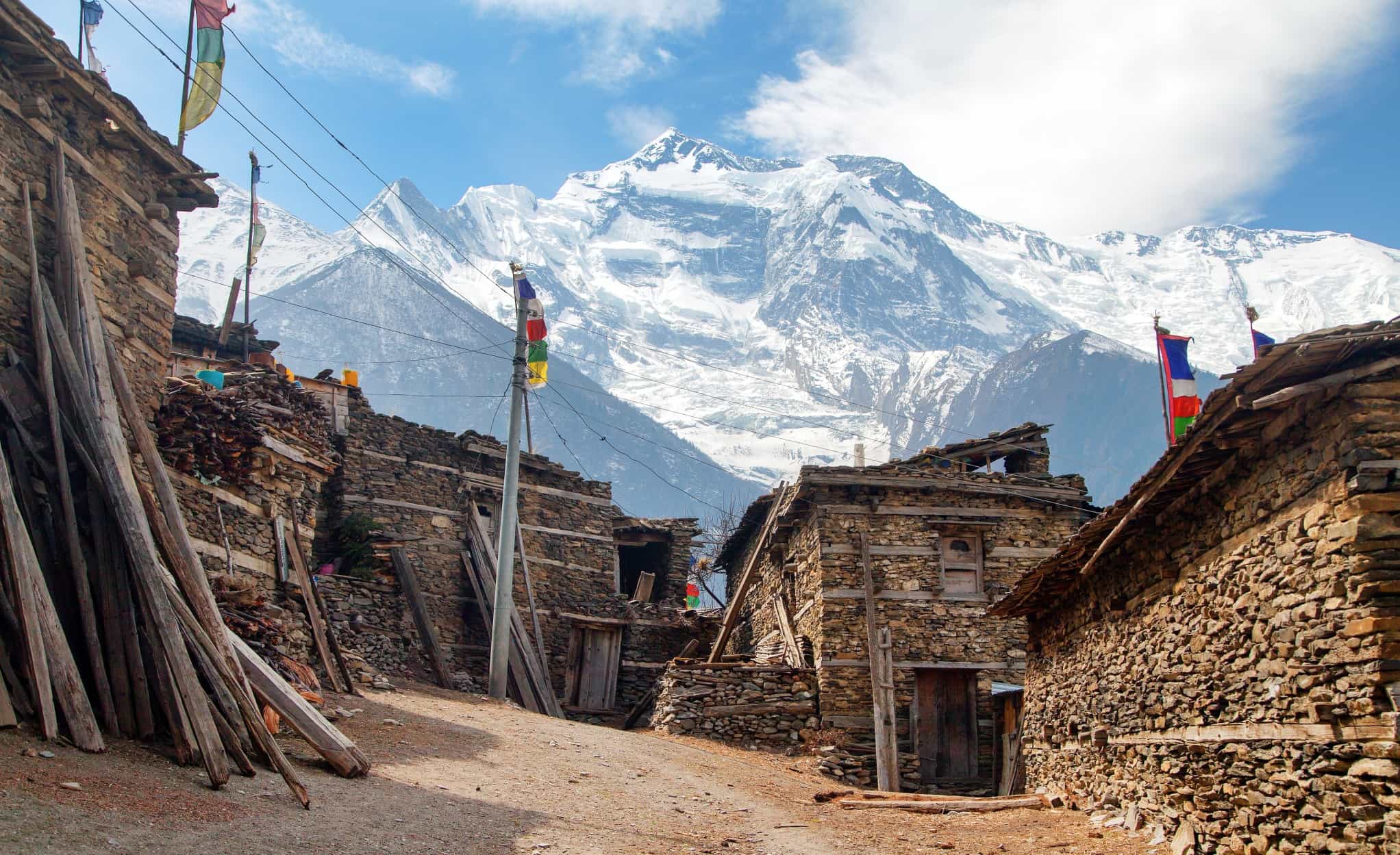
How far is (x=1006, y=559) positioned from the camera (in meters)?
23.4

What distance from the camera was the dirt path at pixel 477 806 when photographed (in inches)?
297

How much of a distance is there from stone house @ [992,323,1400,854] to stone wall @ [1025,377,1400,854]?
0.05ft

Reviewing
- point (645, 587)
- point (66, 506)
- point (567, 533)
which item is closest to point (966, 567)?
point (645, 587)

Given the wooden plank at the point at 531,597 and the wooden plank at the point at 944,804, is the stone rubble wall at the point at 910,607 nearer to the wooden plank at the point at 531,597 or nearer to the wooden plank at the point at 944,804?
the wooden plank at the point at 944,804

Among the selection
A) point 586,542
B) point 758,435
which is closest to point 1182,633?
point 586,542

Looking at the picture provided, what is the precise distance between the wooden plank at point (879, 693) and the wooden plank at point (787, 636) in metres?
1.56

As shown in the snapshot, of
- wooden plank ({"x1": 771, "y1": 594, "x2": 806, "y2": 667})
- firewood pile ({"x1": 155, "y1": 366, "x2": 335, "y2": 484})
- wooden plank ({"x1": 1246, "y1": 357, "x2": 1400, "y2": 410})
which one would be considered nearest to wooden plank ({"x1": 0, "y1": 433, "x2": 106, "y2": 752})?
firewood pile ({"x1": 155, "y1": 366, "x2": 335, "y2": 484})

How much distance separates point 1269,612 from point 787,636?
15.9m

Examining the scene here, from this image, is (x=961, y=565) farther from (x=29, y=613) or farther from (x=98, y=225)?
(x=29, y=613)

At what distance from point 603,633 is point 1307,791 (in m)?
20.5

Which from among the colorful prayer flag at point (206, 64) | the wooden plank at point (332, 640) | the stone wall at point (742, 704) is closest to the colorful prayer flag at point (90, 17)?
the colorful prayer flag at point (206, 64)

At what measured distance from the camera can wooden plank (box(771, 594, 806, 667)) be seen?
2284cm

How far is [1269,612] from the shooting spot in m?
8.82

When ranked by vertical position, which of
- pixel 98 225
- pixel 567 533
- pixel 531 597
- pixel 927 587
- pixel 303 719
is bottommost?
pixel 303 719
